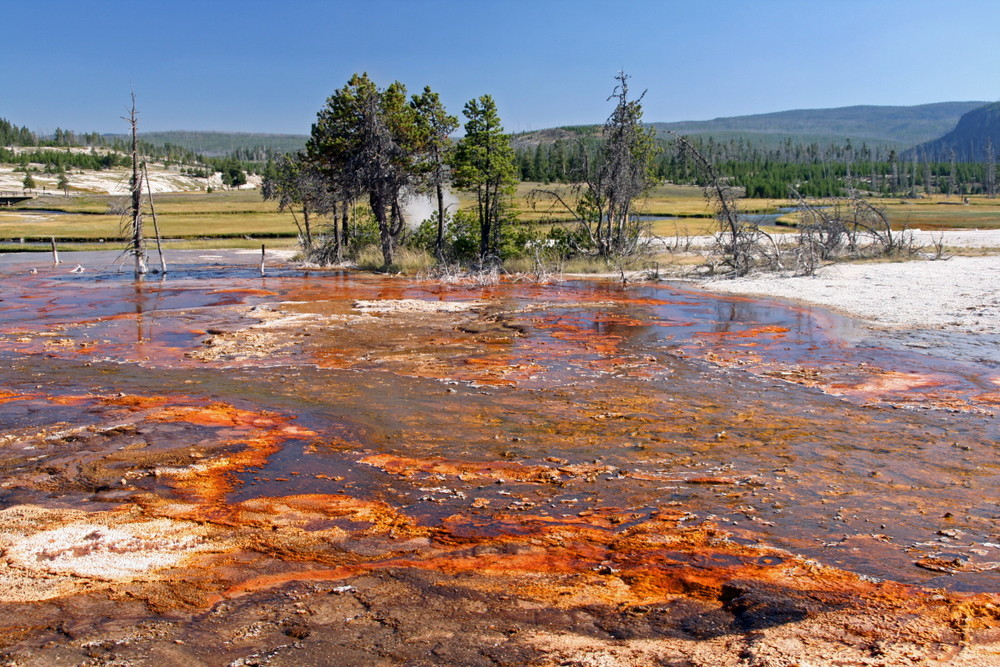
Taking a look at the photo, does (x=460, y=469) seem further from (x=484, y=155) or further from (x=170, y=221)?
(x=170, y=221)

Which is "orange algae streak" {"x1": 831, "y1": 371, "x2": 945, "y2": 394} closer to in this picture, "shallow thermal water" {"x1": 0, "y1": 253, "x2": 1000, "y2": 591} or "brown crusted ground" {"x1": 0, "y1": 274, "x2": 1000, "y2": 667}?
"shallow thermal water" {"x1": 0, "y1": 253, "x2": 1000, "y2": 591}

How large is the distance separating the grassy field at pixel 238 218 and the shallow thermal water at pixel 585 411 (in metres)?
16.0

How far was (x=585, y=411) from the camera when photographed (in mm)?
9812

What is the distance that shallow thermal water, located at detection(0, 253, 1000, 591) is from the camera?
21.4ft

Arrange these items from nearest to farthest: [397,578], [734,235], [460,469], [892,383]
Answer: [397,578] < [460,469] < [892,383] < [734,235]

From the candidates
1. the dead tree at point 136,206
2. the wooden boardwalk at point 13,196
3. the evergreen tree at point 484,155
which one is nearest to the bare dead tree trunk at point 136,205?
the dead tree at point 136,206

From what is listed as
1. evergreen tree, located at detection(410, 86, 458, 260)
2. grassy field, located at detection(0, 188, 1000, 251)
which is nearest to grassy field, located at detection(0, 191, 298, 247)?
grassy field, located at detection(0, 188, 1000, 251)

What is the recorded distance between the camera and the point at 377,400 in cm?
1038

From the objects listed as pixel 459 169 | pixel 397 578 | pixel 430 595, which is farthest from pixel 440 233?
pixel 430 595

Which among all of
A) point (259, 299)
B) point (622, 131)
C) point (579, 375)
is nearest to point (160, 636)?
point (579, 375)

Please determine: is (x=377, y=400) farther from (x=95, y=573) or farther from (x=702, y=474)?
(x=95, y=573)

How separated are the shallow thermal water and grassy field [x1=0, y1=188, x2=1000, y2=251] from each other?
16.0m

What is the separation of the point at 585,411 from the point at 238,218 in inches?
2726

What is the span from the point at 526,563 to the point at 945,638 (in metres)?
2.50
